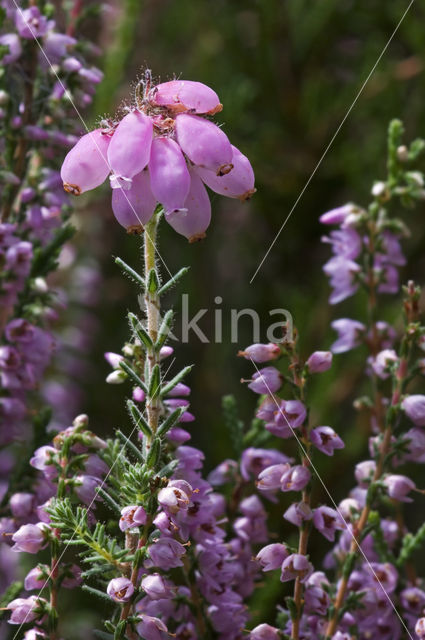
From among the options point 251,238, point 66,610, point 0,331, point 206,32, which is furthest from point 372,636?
point 206,32

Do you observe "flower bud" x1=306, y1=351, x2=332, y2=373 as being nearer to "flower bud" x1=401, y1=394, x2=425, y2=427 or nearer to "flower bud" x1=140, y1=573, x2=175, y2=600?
"flower bud" x1=401, y1=394, x2=425, y2=427

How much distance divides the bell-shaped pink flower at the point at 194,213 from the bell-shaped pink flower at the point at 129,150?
5 cm

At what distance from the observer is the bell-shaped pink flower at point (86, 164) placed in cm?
57

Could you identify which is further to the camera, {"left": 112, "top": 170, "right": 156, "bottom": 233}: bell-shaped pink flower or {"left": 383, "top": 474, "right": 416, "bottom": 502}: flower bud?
{"left": 383, "top": 474, "right": 416, "bottom": 502}: flower bud

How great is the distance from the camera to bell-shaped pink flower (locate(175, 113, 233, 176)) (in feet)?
1.78

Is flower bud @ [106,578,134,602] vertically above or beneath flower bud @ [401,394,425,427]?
beneath

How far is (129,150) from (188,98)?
72mm

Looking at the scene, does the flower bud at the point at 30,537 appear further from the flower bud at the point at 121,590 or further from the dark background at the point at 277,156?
the dark background at the point at 277,156

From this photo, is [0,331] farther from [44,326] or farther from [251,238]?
[251,238]

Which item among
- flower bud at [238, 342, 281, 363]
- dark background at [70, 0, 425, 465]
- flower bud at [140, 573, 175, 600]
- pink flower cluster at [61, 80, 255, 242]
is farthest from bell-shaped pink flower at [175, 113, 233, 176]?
dark background at [70, 0, 425, 465]

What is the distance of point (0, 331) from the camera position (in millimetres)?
932

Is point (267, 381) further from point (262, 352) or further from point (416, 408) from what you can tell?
point (416, 408)

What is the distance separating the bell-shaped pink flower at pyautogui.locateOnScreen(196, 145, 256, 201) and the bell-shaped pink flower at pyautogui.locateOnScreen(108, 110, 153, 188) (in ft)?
0.18

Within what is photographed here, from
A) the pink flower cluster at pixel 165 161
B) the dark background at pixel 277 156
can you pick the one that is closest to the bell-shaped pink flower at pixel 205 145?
the pink flower cluster at pixel 165 161
